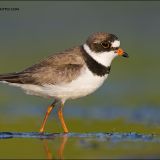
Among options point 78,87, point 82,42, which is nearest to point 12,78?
point 78,87

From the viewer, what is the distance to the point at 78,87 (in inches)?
498

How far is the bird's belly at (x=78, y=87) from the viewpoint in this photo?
12633 mm

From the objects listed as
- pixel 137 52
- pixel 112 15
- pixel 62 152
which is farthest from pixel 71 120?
pixel 112 15

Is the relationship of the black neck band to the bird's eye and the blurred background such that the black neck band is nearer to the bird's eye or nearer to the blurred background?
the bird's eye

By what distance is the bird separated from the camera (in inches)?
499

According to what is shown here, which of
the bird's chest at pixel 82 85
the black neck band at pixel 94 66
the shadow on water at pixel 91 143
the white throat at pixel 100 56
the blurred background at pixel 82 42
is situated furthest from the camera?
the blurred background at pixel 82 42

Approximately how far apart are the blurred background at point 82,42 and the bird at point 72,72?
114 cm

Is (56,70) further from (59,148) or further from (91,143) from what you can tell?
(59,148)

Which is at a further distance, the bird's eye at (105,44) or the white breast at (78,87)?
the bird's eye at (105,44)

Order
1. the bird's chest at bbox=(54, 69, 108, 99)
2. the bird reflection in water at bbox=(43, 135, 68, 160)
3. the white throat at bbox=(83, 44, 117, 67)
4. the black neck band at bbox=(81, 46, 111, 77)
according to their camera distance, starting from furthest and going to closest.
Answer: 1. the white throat at bbox=(83, 44, 117, 67)
2. the black neck band at bbox=(81, 46, 111, 77)
3. the bird's chest at bbox=(54, 69, 108, 99)
4. the bird reflection in water at bbox=(43, 135, 68, 160)

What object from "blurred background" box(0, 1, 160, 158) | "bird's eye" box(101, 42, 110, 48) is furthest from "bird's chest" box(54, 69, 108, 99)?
"blurred background" box(0, 1, 160, 158)

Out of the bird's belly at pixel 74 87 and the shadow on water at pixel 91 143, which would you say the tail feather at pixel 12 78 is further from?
the shadow on water at pixel 91 143

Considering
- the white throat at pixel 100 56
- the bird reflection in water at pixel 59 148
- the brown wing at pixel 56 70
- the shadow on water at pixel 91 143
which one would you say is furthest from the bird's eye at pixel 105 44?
the bird reflection in water at pixel 59 148

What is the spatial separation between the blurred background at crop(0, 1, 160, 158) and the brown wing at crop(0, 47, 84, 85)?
1288mm
